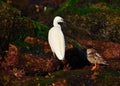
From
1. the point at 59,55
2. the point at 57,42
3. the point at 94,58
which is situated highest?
the point at 57,42

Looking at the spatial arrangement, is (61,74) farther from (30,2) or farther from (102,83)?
(30,2)

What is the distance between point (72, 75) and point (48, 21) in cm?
1540

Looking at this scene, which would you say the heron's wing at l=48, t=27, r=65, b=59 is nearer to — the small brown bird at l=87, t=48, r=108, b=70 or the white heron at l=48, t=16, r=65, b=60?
the white heron at l=48, t=16, r=65, b=60

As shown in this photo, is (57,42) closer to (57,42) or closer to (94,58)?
(57,42)

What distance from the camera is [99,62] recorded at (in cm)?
1744

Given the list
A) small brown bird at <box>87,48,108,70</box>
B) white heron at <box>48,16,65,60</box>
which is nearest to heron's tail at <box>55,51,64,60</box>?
white heron at <box>48,16,65,60</box>

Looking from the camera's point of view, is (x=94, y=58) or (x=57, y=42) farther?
(x=57, y=42)

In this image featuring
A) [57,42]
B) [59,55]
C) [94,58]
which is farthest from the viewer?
[57,42]

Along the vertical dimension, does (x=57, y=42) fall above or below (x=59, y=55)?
above

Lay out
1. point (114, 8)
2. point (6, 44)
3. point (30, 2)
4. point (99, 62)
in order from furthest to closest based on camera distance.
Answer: point (30, 2)
point (114, 8)
point (6, 44)
point (99, 62)

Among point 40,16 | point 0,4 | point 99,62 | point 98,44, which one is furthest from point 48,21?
point 99,62

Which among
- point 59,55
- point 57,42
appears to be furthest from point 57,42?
point 59,55

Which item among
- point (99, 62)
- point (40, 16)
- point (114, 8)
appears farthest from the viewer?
point (40, 16)

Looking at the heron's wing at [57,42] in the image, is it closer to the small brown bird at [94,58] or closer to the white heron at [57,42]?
the white heron at [57,42]
